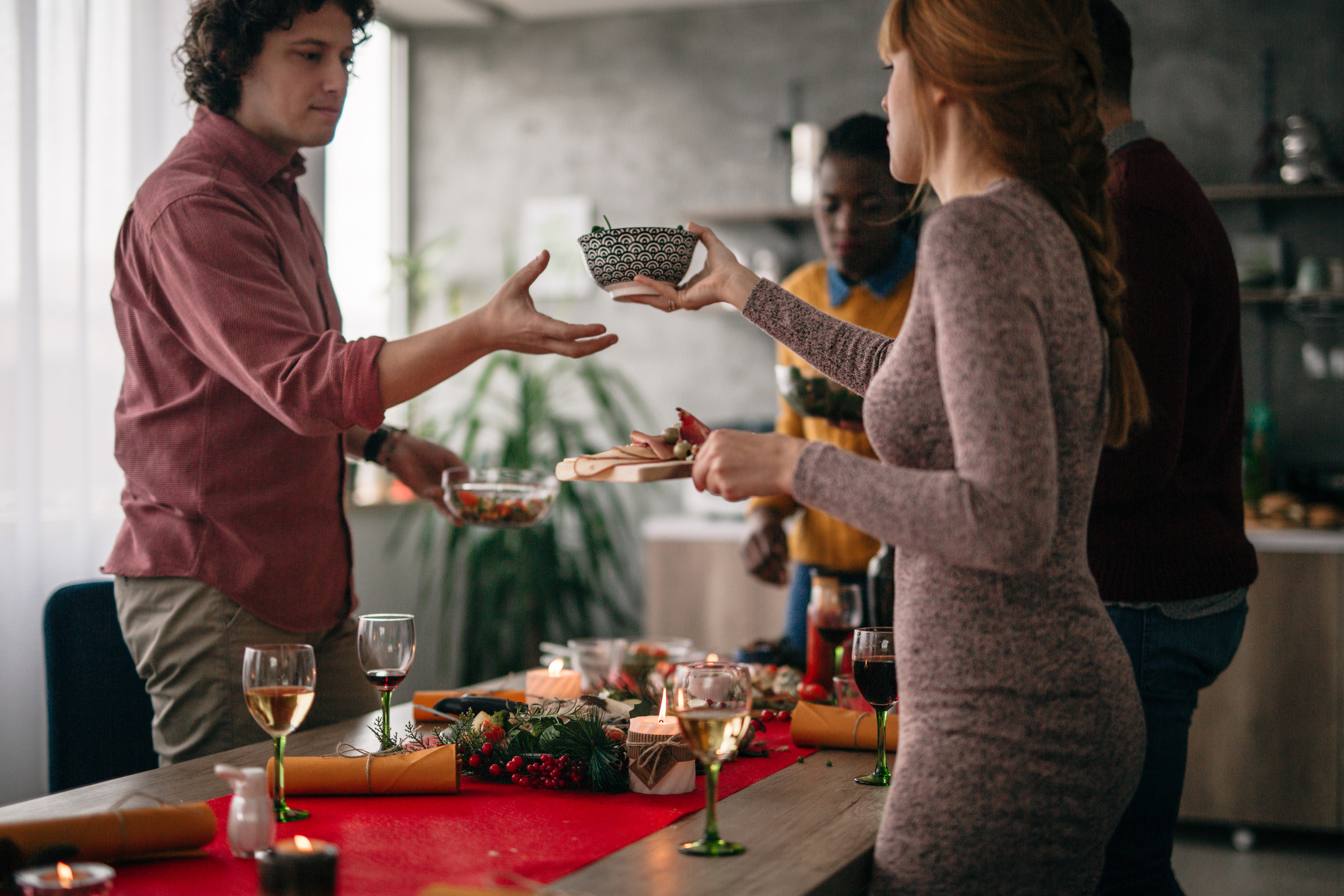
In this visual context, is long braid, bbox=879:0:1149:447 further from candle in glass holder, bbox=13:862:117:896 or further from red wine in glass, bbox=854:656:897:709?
candle in glass holder, bbox=13:862:117:896

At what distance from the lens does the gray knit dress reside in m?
0.96

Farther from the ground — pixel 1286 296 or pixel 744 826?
pixel 1286 296

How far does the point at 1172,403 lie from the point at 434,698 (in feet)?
3.64

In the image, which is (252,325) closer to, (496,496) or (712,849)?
(496,496)

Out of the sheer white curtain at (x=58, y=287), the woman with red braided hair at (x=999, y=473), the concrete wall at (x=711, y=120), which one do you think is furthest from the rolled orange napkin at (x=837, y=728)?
the concrete wall at (x=711, y=120)

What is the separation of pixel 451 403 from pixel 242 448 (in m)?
3.28

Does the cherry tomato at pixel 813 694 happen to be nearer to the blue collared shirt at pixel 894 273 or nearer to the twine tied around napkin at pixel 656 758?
the twine tied around napkin at pixel 656 758

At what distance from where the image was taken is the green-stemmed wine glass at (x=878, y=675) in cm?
132

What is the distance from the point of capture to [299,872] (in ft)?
2.86

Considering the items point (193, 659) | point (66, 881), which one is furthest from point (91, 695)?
point (66, 881)

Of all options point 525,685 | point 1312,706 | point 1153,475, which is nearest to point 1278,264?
point 1312,706

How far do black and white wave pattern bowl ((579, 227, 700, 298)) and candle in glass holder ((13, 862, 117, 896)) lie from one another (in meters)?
0.89

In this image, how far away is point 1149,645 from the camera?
1.52 metres

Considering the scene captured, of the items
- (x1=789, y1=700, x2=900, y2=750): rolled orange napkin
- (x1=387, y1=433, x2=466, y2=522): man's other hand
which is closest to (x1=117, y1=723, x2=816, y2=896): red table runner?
(x1=789, y1=700, x2=900, y2=750): rolled orange napkin
